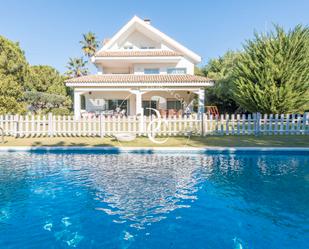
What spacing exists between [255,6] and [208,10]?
14.1 feet

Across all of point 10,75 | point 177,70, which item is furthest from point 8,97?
point 177,70

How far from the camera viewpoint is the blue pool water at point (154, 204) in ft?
13.0

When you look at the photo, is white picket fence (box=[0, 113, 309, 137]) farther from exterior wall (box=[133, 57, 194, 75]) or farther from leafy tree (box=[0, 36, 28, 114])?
exterior wall (box=[133, 57, 194, 75])

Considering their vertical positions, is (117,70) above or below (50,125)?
above

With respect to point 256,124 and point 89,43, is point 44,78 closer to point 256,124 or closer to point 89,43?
point 89,43

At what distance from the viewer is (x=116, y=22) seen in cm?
2880

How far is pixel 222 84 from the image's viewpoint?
2762 cm

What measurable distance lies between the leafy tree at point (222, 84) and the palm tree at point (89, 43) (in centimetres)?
2041

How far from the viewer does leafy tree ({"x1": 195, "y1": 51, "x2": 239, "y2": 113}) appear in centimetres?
2736

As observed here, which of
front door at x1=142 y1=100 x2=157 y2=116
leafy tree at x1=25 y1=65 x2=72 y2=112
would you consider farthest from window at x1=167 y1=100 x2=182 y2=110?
leafy tree at x1=25 y1=65 x2=72 y2=112

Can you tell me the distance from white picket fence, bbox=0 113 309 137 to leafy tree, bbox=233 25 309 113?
2695mm

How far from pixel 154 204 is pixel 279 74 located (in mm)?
14529

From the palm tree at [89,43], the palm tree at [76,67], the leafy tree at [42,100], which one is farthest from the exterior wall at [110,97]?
the palm tree at [89,43]

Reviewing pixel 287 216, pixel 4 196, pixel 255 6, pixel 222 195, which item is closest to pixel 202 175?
pixel 222 195
